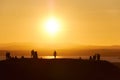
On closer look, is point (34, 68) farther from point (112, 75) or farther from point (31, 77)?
point (112, 75)

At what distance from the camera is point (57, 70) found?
49.0 meters

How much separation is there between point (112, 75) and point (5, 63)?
12.6 metres

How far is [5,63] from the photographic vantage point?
5112 cm

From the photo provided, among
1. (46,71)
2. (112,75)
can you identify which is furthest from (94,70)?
(46,71)

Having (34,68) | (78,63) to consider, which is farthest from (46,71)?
(78,63)

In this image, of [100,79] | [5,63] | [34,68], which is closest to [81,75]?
[100,79]

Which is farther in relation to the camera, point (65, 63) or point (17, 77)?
point (65, 63)

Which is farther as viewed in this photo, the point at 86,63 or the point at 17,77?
the point at 86,63

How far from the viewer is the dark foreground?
155 ft

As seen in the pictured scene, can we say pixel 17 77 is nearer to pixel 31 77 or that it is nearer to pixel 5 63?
pixel 31 77

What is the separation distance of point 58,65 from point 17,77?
5.78 metres

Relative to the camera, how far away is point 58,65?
166 ft

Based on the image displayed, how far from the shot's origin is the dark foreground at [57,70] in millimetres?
47219

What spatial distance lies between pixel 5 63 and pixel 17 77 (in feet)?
15.7
